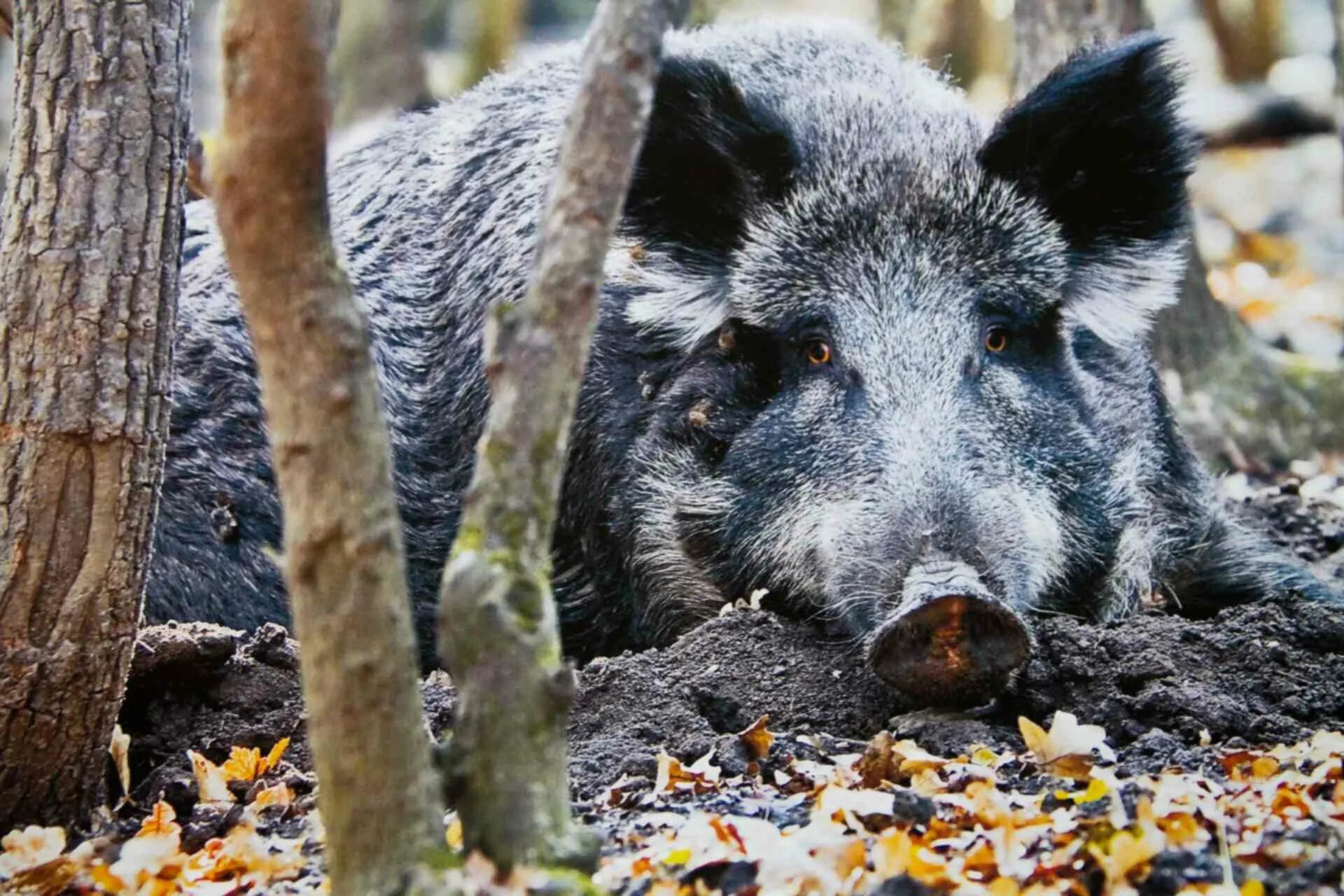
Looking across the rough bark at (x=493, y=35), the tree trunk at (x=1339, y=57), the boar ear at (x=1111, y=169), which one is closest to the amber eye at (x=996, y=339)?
the boar ear at (x=1111, y=169)

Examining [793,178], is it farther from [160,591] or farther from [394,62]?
[394,62]

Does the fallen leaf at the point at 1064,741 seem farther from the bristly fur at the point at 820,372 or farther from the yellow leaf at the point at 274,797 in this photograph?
the yellow leaf at the point at 274,797

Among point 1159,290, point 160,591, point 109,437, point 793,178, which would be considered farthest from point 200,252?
point 1159,290

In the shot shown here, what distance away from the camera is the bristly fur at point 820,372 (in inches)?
218

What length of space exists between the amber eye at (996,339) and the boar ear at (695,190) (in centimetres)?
83

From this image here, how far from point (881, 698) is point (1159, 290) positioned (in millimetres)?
2114

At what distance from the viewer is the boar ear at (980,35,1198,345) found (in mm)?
5797

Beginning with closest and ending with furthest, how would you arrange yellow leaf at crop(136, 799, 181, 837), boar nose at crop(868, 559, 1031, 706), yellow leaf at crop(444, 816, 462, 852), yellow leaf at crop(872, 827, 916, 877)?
yellow leaf at crop(872, 827, 916, 877)
yellow leaf at crop(444, 816, 462, 852)
yellow leaf at crop(136, 799, 181, 837)
boar nose at crop(868, 559, 1031, 706)

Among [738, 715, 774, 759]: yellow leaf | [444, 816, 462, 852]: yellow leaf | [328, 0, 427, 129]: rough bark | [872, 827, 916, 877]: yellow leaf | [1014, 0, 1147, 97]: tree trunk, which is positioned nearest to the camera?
[872, 827, 916, 877]: yellow leaf

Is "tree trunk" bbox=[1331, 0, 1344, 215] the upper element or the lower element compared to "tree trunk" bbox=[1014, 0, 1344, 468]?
upper

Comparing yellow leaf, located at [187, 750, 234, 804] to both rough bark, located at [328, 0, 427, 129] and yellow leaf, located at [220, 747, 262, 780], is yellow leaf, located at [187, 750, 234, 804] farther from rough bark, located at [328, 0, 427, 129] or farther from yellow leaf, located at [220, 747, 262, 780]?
rough bark, located at [328, 0, 427, 129]

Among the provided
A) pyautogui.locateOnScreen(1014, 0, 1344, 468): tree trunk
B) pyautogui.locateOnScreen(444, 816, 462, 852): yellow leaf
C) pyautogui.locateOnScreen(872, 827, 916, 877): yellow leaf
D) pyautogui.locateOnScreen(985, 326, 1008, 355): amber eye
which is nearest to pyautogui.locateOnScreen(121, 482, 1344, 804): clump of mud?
pyautogui.locateOnScreen(444, 816, 462, 852): yellow leaf

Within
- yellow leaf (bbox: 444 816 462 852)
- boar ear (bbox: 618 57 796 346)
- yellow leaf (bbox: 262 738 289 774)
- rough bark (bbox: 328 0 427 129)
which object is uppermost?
rough bark (bbox: 328 0 427 129)

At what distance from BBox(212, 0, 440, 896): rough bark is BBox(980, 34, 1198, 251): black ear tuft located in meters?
3.40
